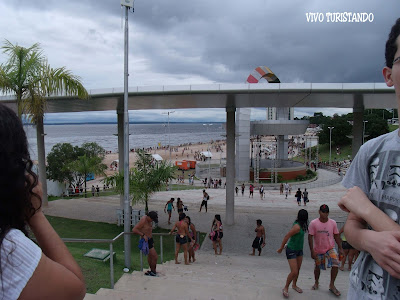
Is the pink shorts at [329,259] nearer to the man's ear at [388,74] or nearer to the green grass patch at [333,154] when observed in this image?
the man's ear at [388,74]

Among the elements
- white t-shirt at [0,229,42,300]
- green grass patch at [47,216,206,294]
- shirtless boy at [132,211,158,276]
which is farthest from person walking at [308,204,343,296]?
white t-shirt at [0,229,42,300]

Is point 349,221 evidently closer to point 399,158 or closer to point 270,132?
point 399,158

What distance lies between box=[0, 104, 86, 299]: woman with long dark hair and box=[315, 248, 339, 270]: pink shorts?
5043mm

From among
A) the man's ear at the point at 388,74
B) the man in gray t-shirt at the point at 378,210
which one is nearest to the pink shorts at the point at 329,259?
the man in gray t-shirt at the point at 378,210

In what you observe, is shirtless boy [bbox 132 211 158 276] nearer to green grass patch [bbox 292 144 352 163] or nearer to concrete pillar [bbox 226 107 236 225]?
concrete pillar [bbox 226 107 236 225]

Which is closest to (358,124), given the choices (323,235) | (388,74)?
(323,235)

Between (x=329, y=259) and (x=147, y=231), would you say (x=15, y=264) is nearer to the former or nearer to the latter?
(x=329, y=259)

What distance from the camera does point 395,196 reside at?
111cm

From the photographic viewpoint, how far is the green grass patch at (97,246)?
4832 millimetres

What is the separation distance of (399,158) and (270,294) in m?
4.12

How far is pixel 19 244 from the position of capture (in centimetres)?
93

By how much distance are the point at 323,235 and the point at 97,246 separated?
24.0 feet

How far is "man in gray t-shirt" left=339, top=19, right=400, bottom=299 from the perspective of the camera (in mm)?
1043

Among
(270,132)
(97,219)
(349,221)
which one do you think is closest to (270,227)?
(97,219)
